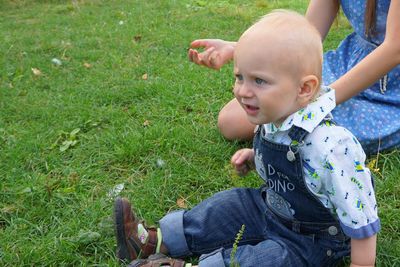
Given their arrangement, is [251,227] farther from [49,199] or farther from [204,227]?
[49,199]

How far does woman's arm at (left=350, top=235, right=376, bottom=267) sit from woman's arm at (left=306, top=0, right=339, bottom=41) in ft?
4.24

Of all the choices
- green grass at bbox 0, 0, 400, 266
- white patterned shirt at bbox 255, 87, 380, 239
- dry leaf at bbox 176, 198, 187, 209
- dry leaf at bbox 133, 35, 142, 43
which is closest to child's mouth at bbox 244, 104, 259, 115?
white patterned shirt at bbox 255, 87, 380, 239

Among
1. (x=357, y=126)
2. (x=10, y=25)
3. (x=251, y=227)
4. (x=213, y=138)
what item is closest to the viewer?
(x=251, y=227)

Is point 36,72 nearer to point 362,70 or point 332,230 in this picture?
point 362,70

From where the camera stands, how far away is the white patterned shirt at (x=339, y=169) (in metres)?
1.46

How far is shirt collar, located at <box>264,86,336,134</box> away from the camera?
1504 mm

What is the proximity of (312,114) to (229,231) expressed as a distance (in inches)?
21.6

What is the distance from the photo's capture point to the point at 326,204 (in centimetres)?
157

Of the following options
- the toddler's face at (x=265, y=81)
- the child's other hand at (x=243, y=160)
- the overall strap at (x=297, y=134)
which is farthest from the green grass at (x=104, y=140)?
the toddler's face at (x=265, y=81)

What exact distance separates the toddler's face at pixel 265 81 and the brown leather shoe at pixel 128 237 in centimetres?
55

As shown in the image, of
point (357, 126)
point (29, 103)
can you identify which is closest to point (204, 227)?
point (357, 126)

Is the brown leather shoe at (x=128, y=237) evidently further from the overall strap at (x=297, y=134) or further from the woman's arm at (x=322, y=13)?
the woman's arm at (x=322, y=13)

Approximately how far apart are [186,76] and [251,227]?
210cm

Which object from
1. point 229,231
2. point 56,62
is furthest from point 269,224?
point 56,62
